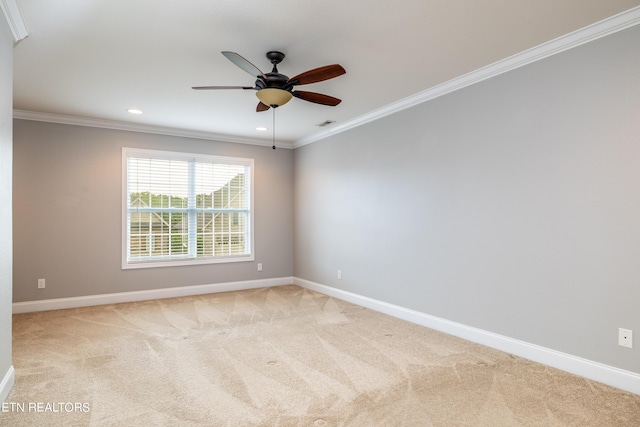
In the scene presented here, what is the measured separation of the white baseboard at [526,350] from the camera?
2.50 metres

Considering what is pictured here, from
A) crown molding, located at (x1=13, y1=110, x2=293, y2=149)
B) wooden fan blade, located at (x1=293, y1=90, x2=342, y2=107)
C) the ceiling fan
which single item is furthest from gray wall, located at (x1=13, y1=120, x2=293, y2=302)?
wooden fan blade, located at (x1=293, y1=90, x2=342, y2=107)

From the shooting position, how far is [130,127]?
517 cm

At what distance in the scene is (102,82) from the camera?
3619 millimetres

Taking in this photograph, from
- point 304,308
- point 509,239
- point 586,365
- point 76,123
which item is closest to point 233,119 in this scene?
point 76,123

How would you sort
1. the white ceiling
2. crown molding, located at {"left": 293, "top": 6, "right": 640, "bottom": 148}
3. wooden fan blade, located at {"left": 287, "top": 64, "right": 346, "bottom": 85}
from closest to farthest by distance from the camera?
the white ceiling → crown molding, located at {"left": 293, "top": 6, "right": 640, "bottom": 148} → wooden fan blade, located at {"left": 287, "top": 64, "right": 346, "bottom": 85}

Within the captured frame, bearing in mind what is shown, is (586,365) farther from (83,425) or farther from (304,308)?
(83,425)

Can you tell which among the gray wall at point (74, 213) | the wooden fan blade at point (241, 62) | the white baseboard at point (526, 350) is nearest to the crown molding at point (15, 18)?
the wooden fan blade at point (241, 62)

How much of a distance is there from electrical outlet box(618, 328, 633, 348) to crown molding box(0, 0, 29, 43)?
451cm

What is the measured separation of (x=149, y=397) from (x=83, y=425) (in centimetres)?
39

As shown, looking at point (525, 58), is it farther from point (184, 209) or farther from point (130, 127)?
point (130, 127)

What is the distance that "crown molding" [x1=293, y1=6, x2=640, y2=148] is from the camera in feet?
8.16

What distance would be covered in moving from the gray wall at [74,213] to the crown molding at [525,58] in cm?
329

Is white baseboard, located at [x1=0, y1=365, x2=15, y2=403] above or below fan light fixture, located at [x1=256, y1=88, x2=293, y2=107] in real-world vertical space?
below

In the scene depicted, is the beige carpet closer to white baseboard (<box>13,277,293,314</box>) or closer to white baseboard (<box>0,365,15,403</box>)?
white baseboard (<box>0,365,15,403</box>)
